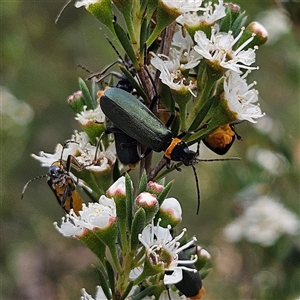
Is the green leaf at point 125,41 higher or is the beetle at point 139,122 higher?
the green leaf at point 125,41

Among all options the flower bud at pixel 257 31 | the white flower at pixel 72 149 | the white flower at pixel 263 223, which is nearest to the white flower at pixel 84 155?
the white flower at pixel 72 149

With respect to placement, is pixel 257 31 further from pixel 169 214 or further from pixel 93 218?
pixel 93 218

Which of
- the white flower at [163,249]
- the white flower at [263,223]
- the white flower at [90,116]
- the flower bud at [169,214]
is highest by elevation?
the white flower at [90,116]

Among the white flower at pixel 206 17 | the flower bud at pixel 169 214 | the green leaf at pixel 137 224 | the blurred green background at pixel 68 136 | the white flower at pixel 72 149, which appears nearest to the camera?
the green leaf at pixel 137 224

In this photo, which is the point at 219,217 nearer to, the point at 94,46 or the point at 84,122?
the point at 94,46

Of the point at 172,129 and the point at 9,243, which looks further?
the point at 9,243

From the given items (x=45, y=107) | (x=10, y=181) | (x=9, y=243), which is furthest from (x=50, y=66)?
(x=9, y=243)

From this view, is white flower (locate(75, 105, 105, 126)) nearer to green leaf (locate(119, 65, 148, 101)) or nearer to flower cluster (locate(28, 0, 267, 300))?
flower cluster (locate(28, 0, 267, 300))

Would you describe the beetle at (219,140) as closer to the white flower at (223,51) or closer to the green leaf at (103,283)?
the white flower at (223,51)
